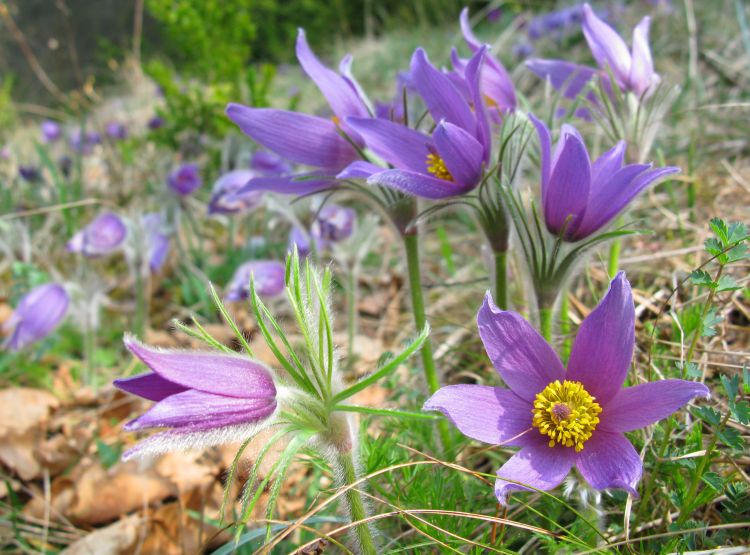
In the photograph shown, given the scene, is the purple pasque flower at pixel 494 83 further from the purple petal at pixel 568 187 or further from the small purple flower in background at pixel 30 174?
the small purple flower in background at pixel 30 174

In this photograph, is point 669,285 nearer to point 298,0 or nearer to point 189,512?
point 189,512

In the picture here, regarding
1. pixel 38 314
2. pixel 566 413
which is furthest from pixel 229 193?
pixel 566 413

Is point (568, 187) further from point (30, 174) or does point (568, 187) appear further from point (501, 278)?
point (30, 174)

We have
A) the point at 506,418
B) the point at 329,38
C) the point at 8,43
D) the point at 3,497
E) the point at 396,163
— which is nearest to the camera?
the point at 506,418

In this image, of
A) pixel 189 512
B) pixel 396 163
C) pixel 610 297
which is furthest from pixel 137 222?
A: pixel 610 297

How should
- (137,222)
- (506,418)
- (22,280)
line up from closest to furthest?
1. (506,418)
2. (137,222)
3. (22,280)

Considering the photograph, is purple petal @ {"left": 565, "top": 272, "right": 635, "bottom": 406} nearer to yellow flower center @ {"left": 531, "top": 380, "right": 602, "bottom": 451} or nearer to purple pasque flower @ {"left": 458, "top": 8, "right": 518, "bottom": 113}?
yellow flower center @ {"left": 531, "top": 380, "right": 602, "bottom": 451}

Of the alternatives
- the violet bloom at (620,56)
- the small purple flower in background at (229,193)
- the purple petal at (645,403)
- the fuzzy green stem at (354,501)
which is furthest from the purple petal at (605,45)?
the small purple flower in background at (229,193)
